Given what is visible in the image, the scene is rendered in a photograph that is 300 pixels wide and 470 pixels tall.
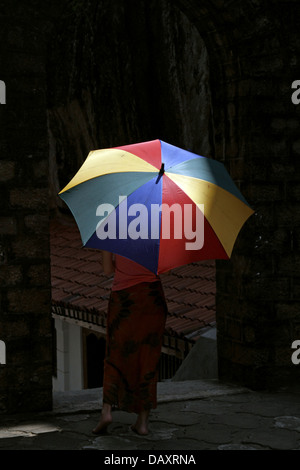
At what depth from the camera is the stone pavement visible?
4.56 meters

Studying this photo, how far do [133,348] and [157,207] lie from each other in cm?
116

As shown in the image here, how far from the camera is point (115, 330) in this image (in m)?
4.61

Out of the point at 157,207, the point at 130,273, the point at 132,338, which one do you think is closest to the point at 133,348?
the point at 132,338

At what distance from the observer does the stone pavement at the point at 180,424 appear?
4562 millimetres

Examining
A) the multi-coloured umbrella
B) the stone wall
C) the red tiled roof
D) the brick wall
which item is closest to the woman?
the multi-coloured umbrella

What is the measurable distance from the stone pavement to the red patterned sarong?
25 centimetres

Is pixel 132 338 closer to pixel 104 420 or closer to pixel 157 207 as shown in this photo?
pixel 104 420

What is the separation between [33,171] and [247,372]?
2.26m

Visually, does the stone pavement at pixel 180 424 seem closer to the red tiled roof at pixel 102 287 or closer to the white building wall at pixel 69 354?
the red tiled roof at pixel 102 287

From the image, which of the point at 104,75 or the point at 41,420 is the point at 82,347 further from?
the point at 41,420

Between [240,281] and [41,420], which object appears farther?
[240,281]

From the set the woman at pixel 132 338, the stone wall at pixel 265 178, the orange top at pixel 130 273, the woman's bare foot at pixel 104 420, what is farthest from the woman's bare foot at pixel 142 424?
the stone wall at pixel 265 178

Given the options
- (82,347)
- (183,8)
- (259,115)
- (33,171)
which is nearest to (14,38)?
(33,171)

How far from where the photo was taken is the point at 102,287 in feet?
32.1
